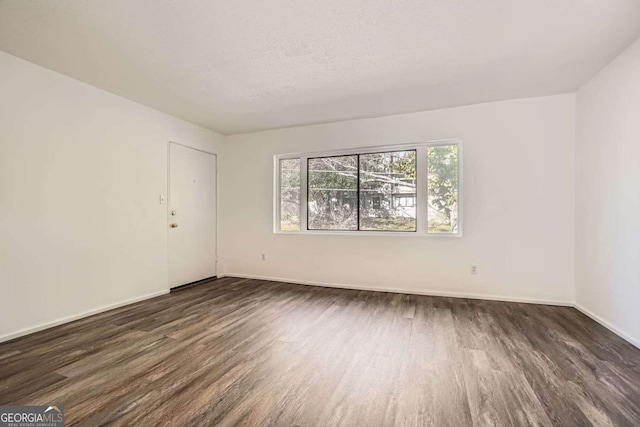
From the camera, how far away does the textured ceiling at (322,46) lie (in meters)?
1.99

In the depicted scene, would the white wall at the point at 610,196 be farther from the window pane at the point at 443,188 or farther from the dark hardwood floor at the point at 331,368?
the window pane at the point at 443,188

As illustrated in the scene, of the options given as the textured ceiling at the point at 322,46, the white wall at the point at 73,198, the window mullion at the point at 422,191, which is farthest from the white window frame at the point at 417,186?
the white wall at the point at 73,198

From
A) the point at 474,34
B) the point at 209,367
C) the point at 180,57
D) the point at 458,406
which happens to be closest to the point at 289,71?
the point at 180,57

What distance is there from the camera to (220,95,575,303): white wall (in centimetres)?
346

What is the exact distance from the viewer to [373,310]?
11.0ft

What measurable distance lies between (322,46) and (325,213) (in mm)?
2595

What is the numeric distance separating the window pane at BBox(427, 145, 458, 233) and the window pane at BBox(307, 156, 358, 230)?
1.08 m

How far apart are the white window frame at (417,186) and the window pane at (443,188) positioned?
2.1 inches

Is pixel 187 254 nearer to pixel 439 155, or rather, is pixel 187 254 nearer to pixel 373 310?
pixel 373 310

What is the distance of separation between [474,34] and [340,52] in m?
1.05

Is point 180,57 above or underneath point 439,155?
above

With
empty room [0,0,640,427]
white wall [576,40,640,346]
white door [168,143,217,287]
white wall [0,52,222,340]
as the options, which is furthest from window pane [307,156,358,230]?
white wall [576,40,640,346]

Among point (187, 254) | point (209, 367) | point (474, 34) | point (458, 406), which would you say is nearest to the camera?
point (458, 406)

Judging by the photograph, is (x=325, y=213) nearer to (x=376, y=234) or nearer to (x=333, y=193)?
(x=333, y=193)
